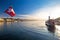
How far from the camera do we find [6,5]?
3262 mm

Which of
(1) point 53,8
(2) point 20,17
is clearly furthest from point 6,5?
(1) point 53,8

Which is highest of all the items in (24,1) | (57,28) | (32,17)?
(24,1)

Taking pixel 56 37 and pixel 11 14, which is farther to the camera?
pixel 11 14

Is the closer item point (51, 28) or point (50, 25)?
point (51, 28)

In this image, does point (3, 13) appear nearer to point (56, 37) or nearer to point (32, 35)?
point (32, 35)

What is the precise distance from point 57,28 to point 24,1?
1192 mm

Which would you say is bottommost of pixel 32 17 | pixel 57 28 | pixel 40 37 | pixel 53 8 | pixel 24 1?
pixel 40 37

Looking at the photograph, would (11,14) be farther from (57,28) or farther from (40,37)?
(57,28)

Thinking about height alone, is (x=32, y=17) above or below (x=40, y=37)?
above

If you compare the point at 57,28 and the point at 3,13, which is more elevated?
the point at 3,13

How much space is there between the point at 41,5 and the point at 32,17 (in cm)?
42

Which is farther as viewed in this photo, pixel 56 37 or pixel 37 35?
pixel 37 35

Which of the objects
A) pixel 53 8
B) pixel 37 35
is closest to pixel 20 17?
pixel 37 35

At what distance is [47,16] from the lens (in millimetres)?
3215
